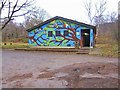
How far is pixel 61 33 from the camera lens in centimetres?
2616

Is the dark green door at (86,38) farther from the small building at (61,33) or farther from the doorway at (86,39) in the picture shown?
the small building at (61,33)

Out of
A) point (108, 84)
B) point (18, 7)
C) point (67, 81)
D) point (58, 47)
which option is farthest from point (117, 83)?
point (18, 7)

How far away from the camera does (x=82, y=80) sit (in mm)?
7984

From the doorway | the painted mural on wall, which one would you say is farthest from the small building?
the doorway

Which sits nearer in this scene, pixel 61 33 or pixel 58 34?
pixel 61 33

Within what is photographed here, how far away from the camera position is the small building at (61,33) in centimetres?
2589

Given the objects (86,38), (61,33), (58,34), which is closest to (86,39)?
(86,38)

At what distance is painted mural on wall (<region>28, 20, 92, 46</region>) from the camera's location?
2595 cm

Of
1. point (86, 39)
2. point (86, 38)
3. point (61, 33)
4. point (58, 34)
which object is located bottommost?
point (86, 39)

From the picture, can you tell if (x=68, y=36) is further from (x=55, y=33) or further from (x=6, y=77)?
(x=6, y=77)

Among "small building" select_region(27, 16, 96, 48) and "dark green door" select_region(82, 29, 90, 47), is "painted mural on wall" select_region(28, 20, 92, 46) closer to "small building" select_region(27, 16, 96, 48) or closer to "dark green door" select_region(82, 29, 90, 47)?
"small building" select_region(27, 16, 96, 48)

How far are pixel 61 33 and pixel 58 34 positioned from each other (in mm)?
407

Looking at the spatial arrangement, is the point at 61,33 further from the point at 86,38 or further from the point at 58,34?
the point at 86,38

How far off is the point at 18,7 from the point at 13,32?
56.1 feet
